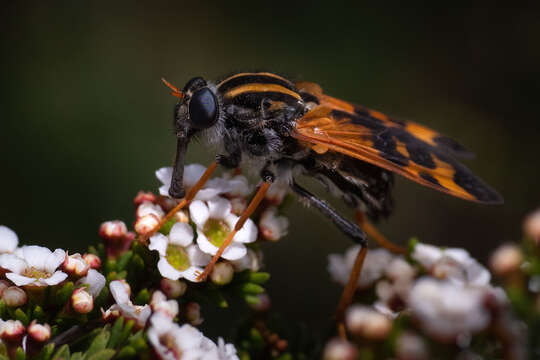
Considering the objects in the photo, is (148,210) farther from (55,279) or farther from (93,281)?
(55,279)

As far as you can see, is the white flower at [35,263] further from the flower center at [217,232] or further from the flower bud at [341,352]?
the flower bud at [341,352]

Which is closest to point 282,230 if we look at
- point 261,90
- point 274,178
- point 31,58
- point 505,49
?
point 274,178

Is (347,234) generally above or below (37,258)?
above

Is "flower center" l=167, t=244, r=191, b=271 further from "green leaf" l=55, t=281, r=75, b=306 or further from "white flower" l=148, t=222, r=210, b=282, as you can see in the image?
"green leaf" l=55, t=281, r=75, b=306

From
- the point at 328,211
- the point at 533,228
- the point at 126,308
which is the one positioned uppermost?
the point at 533,228

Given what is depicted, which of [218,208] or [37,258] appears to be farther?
[218,208]

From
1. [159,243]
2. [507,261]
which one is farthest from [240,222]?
[507,261]

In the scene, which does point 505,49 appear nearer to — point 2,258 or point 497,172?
point 497,172
